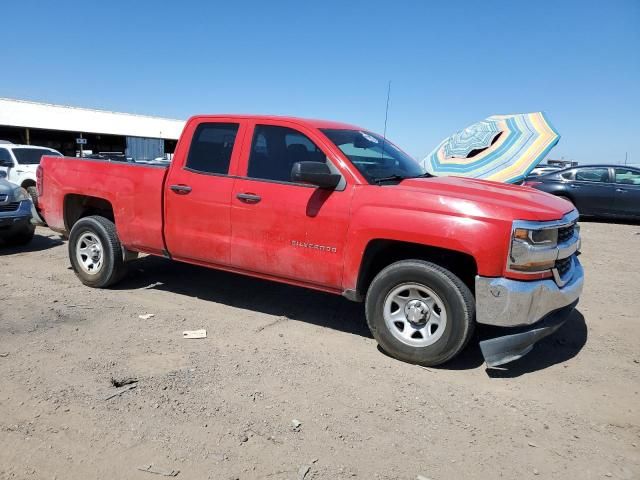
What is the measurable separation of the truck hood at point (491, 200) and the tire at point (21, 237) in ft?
23.0

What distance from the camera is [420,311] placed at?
3.89m

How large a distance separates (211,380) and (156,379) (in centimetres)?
40

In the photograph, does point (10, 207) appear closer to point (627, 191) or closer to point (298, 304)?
point (298, 304)

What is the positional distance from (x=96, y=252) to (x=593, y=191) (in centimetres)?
1229

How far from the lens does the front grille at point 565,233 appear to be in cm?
381

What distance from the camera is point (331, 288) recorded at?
4.29 m

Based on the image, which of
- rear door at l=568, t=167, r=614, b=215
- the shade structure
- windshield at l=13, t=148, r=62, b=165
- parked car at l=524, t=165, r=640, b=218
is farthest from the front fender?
windshield at l=13, t=148, r=62, b=165

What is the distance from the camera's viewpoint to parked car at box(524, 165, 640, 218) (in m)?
A: 12.6

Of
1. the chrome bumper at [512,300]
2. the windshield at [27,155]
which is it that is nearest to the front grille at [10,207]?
the windshield at [27,155]

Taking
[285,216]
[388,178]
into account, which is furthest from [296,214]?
[388,178]

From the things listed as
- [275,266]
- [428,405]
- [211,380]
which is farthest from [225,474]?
[275,266]

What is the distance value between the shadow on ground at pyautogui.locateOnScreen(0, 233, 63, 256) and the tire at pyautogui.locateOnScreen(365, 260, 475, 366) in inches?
264

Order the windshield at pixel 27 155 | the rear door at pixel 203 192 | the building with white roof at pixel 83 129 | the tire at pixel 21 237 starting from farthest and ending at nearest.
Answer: the building with white roof at pixel 83 129, the windshield at pixel 27 155, the tire at pixel 21 237, the rear door at pixel 203 192

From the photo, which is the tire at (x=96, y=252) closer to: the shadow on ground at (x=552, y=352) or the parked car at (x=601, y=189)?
the shadow on ground at (x=552, y=352)
